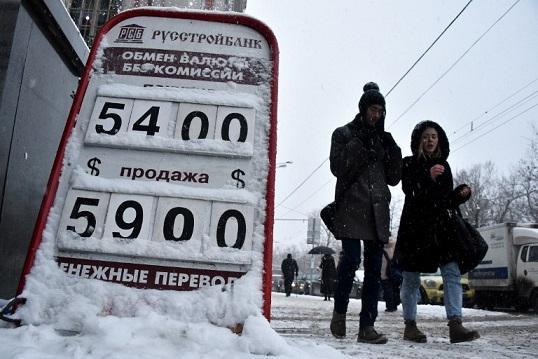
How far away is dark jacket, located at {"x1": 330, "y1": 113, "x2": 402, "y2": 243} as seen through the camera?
2883 mm

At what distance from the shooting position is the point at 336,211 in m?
3.00

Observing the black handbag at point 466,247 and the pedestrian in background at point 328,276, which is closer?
the black handbag at point 466,247

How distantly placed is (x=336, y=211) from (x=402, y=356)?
3.48 feet

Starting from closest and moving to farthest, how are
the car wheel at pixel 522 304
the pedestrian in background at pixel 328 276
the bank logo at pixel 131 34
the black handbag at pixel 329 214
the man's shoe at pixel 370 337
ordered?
the bank logo at pixel 131 34 < the man's shoe at pixel 370 337 < the black handbag at pixel 329 214 < the car wheel at pixel 522 304 < the pedestrian in background at pixel 328 276

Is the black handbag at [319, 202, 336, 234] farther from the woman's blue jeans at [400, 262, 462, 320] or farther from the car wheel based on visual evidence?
the car wheel

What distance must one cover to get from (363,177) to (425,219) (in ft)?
1.82

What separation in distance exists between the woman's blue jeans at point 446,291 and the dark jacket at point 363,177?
0.52 metres

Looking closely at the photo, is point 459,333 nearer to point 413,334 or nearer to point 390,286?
point 413,334

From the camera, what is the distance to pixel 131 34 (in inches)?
88.2

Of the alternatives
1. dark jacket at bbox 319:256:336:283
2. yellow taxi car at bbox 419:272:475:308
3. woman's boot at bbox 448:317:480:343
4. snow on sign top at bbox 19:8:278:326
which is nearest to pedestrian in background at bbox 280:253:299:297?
dark jacket at bbox 319:256:336:283

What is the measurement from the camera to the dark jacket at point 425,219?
3.01m

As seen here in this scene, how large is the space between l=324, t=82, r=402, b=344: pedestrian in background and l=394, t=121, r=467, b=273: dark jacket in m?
0.22

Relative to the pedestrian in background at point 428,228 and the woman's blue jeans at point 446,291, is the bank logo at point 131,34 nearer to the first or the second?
the pedestrian in background at point 428,228

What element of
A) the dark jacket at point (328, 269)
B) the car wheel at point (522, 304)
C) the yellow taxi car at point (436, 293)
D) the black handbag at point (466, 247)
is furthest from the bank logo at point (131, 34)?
the yellow taxi car at point (436, 293)
